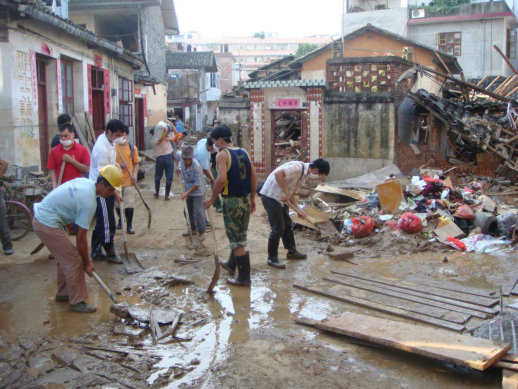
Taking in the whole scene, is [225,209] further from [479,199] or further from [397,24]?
[397,24]

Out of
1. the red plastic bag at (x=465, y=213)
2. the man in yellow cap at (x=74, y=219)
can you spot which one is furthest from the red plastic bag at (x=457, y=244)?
the man in yellow cap at (x=74, y=219)

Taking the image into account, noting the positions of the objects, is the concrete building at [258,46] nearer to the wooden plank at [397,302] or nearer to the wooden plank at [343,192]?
the wooden plank at [343,192]

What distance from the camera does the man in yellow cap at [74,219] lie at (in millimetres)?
4422

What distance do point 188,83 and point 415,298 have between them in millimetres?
30633

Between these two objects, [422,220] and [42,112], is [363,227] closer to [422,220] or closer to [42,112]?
[422,220]

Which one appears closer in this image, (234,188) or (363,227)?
(234,188)

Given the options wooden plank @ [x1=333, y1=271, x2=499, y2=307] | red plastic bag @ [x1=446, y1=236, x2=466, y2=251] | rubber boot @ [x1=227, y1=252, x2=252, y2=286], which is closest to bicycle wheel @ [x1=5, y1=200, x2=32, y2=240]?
rubber boot @ [x1=227, y1=252, x2=252, y2=286]

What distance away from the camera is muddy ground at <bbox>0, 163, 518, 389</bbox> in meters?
3.59

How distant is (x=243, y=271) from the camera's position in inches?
222

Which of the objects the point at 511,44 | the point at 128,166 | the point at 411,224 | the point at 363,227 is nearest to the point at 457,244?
the point at 411,224

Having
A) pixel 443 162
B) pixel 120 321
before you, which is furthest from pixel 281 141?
pixel 120 321

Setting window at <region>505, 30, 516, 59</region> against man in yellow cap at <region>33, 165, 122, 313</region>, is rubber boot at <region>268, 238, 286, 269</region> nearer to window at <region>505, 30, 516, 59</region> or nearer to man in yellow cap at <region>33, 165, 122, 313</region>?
man in yellow cap at <region>33, 165, 122, 313</region>

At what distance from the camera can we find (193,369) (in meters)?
3.76

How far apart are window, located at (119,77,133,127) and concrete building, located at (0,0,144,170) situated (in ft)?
3.87
